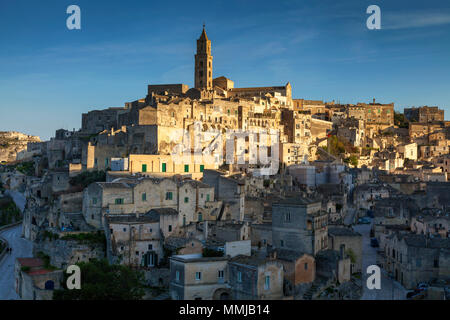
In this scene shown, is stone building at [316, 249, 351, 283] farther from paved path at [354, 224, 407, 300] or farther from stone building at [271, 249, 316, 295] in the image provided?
paved path at [354, 224, 407, 300]

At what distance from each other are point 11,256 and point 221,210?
54.7 feet

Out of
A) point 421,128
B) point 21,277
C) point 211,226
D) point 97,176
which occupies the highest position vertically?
point 421,128

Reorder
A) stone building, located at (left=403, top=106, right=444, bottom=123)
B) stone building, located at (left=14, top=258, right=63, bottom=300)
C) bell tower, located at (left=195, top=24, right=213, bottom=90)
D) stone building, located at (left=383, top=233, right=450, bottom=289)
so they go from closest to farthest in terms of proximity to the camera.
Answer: stone building, located at (left=14, top=258, right=63, bottom=300) < stone building, located at (left=383, top=233, right=450, bottom=289) < bell tower, located at (left=195, top=24, right=213, bottom=90) < stone building, located at (left=403, top=106, right=444, bottom=123)

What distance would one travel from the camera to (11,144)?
310 ft

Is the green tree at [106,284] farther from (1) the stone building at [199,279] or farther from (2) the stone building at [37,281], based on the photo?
(1) the stone building at [199,279]

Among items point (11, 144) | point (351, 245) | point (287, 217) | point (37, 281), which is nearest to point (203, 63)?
point (11, 144)

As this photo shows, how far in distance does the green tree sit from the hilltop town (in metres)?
1.26

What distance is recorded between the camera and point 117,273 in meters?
28.5

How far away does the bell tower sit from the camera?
76.7 m

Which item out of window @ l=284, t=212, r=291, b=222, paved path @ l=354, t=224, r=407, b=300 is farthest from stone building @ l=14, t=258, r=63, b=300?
paved path @ l=354, t=224, r=407, b=300
